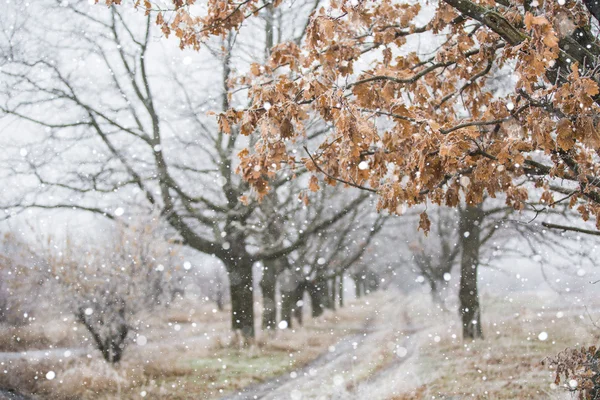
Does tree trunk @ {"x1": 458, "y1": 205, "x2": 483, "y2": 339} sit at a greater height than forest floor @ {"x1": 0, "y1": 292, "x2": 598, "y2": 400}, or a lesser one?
greater

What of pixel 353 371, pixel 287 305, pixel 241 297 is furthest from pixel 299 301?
pixel 353 371

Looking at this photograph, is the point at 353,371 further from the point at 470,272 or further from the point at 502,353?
the point at 470,272

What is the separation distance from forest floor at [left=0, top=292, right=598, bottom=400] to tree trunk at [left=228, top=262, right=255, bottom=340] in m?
0.35

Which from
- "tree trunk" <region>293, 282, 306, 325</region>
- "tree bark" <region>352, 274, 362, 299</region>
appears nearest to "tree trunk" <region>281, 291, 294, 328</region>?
"tree trunk" <region>293, 282, 306, 325</region>

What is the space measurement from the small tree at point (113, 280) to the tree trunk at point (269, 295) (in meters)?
2.92

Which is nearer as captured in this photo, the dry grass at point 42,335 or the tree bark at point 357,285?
the dry grass at point 42,335

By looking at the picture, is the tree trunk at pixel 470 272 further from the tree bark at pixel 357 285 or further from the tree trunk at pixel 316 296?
the tree bark at pixel 357 285

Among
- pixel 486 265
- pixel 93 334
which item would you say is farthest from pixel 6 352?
pixel 486 265

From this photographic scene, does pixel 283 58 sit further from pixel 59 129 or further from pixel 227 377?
pixel 59 129

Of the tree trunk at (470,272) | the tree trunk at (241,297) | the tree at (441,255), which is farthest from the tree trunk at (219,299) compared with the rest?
the tree trunk at (470,272)

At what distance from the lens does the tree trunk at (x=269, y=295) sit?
12.5 meters

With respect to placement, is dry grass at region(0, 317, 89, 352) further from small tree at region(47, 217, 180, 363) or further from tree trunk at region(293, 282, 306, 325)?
tree trunk at region(293, 282, 306, 325)

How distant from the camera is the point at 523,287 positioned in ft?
42.2

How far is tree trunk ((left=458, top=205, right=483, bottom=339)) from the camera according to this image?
41.3 feet
